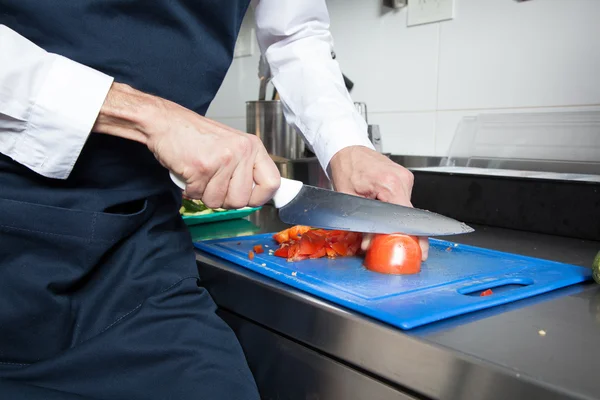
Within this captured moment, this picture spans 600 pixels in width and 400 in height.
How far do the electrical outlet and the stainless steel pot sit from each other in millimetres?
438

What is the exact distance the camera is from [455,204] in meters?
1.19

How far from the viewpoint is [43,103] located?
2.09 feet

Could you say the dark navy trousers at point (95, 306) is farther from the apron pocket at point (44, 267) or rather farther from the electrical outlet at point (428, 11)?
the electrical outlet at point (428, 11)

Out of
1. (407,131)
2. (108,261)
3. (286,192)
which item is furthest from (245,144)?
(407,131)

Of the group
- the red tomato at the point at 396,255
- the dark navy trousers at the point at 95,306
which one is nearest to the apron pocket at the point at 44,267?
the dark navy trousers at the point at 95,306

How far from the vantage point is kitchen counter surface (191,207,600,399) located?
0.50 metres

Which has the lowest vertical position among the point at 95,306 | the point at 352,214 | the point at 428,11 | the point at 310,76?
the point at 95,306

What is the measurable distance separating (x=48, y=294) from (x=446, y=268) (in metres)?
0.53

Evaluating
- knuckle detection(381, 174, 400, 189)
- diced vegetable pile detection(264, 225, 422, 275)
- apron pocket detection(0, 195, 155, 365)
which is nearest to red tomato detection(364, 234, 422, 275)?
diced vegetable pile detection(264, 225, 422, 275)

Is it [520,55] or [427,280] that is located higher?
[520,55]

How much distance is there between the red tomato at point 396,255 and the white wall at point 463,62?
652mm

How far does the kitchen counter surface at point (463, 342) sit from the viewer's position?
0.50 metres

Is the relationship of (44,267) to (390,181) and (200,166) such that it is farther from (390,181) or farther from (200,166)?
(390,181)

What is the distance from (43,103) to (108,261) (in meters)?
0.23
